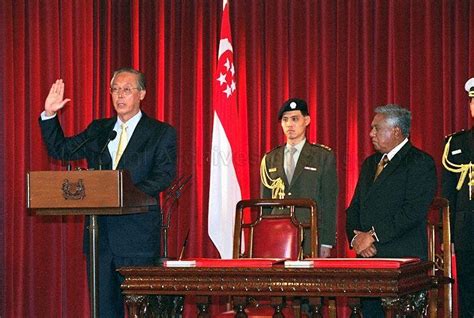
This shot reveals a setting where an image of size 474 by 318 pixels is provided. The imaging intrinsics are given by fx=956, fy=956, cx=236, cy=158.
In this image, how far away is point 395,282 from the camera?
346cm

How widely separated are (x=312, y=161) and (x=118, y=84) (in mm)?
1696

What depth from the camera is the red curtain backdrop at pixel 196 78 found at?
6711 mm

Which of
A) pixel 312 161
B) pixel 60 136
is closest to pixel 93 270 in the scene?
pixel 60 136

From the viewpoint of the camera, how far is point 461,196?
230 inches

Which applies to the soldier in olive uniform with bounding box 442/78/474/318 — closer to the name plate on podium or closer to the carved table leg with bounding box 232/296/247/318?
the carved table leg with bounding box 232/296/247/318

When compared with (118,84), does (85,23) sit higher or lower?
higher

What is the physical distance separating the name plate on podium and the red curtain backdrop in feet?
10.4

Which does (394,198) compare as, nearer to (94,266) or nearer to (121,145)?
(121,145)

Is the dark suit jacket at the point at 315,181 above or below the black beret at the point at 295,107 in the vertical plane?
below

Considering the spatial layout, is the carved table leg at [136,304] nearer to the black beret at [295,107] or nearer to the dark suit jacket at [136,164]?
the dark suit jacket at [136,164]

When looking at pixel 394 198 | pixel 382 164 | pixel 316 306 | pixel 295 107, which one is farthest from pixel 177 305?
pixel 295 107

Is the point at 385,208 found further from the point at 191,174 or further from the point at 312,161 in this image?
the point at 191,174

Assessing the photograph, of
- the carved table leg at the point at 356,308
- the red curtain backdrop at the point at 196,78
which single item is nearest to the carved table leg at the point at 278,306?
the carved table leg at the point at 356,308

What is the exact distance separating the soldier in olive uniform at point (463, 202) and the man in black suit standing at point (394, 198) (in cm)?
111
